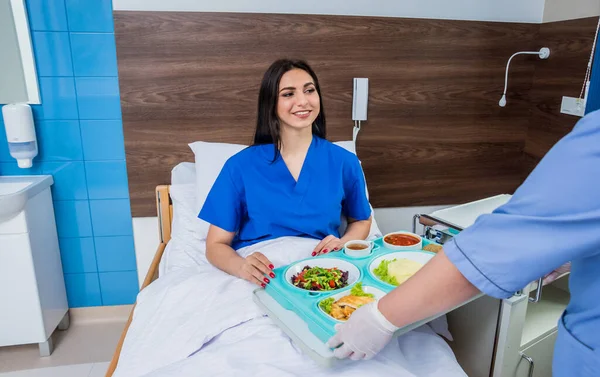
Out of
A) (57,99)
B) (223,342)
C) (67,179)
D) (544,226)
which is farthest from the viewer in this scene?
(67,179)

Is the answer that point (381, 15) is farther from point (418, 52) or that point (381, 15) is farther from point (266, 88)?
point (266, 88)

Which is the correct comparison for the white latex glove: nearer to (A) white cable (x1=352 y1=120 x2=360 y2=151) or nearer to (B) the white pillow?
(B) the white pillow

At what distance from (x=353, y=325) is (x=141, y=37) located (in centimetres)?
162

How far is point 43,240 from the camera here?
2027 mm

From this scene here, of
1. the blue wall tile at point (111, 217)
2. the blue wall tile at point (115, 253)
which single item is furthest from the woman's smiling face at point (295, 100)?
Answer: the blue wall tile at point (115, 253)

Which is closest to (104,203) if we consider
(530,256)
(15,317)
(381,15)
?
(15,317)

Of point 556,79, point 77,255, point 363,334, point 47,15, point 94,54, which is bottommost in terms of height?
point 77,255

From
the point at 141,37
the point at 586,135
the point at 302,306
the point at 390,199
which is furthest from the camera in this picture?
the point at 390,199

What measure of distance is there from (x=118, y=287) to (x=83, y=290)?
18cm

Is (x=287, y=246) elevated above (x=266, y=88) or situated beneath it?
situated beneath

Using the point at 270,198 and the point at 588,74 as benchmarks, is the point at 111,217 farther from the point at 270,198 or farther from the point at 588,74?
the point at 588,74

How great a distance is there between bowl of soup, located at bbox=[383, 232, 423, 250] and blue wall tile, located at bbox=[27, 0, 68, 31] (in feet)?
5.43

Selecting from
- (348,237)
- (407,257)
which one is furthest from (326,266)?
(348,237)

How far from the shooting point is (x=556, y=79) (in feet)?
7.06
